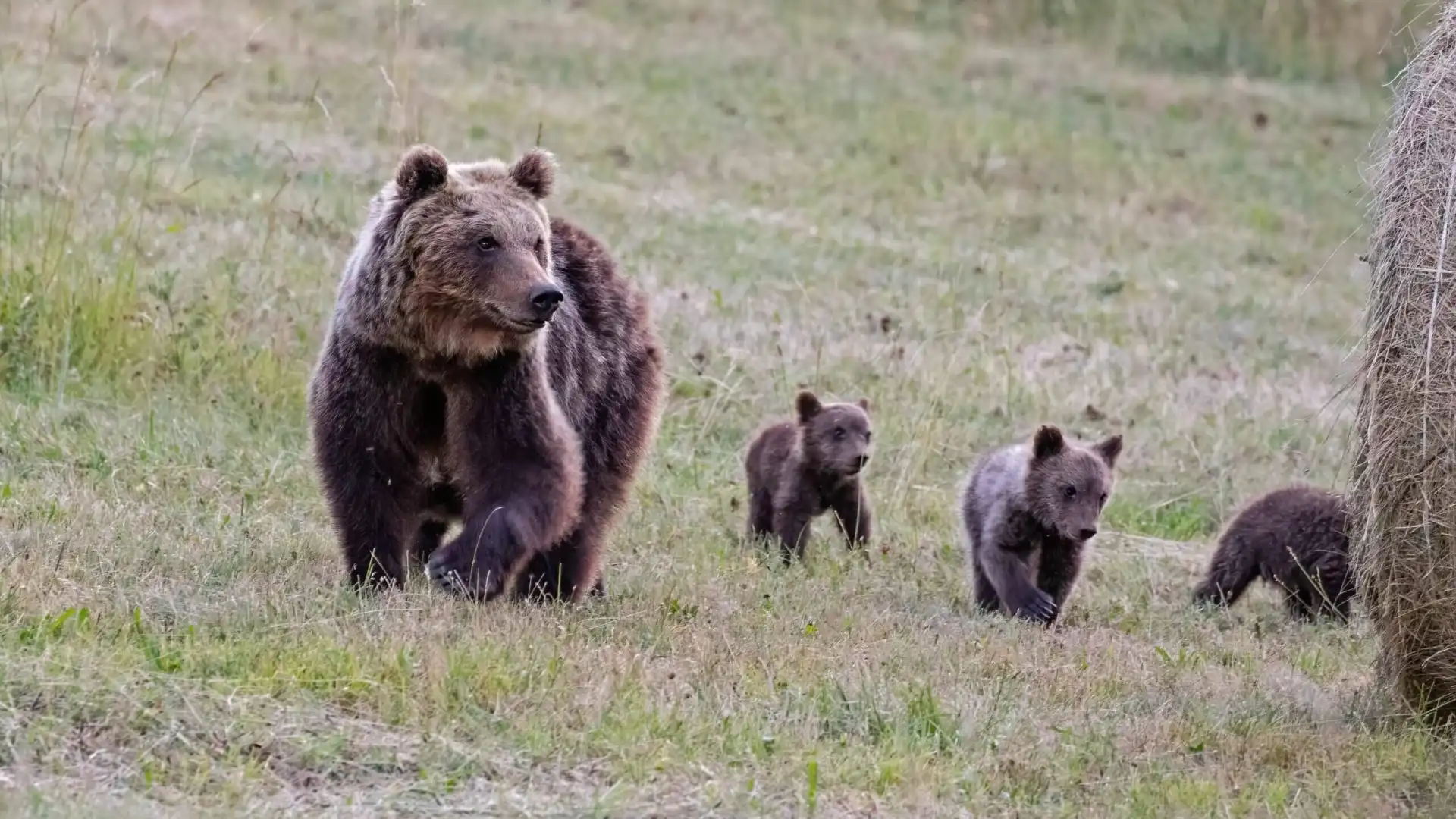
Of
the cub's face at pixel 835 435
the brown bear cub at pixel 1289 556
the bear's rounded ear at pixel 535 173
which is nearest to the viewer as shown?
the bear's rounded ear at pixel 535 173

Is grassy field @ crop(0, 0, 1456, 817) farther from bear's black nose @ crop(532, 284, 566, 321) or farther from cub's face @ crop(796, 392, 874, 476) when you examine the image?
bear's black nose @ crop(532, 284, 566, 321)

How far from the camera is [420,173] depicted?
7617 mm

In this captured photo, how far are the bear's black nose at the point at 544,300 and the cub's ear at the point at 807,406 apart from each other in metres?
4.05

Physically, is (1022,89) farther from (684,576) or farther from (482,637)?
(482,637)

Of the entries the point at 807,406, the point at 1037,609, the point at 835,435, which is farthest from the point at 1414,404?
the point at 807,406

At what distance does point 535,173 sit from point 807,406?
366 cm

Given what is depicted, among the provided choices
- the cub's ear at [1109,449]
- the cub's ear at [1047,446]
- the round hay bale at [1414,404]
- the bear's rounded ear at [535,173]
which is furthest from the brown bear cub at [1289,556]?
the bear's rounded ear at [535,173]

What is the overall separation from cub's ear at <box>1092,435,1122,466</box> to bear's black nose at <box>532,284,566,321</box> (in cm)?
398

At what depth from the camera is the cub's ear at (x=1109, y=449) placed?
33.4 feet

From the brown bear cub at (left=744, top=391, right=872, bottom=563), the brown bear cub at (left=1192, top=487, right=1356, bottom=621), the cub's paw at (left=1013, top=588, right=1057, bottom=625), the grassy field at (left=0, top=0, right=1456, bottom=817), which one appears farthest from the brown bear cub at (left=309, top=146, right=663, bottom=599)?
the brown bear cub at (left=1192, top=487, right=1356, bottom=621)

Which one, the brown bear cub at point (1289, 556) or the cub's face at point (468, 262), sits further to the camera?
the brown bear cub at point (1289, 556)

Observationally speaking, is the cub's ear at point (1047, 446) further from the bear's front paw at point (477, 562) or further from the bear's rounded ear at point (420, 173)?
the bear's rounded ear at point (420, 173)

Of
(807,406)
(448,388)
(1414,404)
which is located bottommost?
(807,406)

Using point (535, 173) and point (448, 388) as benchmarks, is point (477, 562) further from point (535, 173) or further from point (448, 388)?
point (535, 173)
